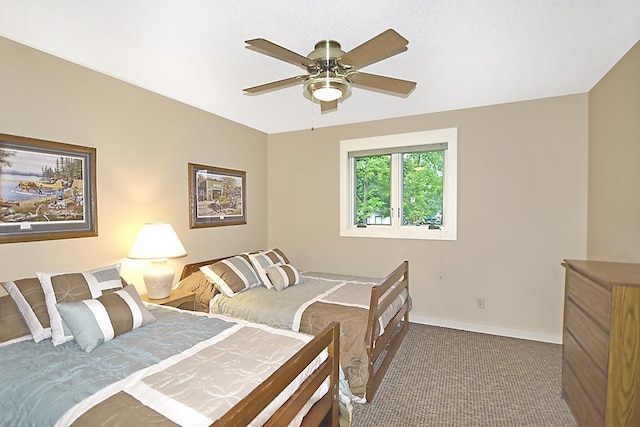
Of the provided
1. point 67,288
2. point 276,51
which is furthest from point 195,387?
point 276,51

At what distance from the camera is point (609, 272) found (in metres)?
1.83

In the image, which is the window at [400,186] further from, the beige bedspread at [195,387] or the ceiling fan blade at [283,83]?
the beige bedspread at [195,387]

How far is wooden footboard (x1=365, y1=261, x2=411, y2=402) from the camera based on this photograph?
225cm

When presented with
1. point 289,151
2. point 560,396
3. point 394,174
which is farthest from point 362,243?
point 560,396

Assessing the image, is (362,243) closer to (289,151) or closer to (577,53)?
(289,151)

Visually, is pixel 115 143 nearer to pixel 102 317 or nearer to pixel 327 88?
pixel 102 317

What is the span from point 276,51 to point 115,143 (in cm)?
190

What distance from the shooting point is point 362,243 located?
4.20 m

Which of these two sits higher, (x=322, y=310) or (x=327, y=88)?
(x=327, y=88)

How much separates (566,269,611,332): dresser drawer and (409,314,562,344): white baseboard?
141 cm

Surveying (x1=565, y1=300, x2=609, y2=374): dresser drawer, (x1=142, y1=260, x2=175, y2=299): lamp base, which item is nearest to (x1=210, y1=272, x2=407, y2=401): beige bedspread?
(x1=142, y1=260, x2=175, y2=299): lamp base

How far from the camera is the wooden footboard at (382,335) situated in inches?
88.6

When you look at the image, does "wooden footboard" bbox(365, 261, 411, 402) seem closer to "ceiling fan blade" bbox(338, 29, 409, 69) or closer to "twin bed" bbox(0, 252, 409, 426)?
"twin bed" bbox(0, 252, 409, 426)

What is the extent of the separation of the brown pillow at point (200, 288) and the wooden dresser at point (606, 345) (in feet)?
9.39
